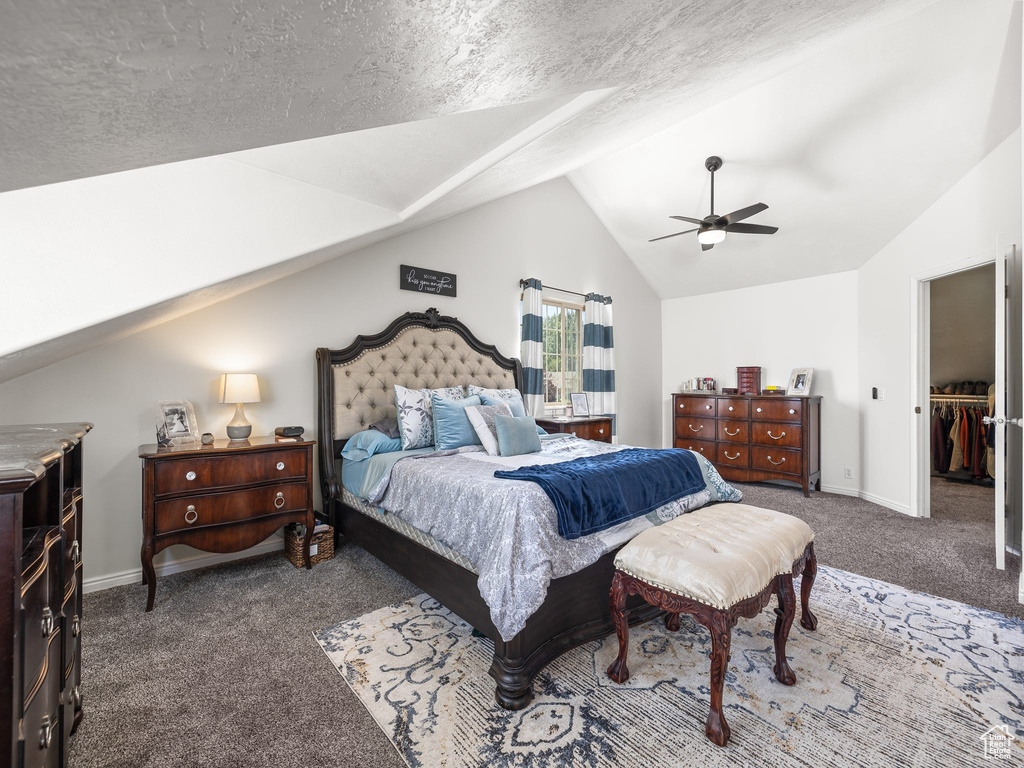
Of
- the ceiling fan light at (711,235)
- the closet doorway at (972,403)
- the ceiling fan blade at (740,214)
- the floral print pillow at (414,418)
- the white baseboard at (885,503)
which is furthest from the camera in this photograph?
the white baseboard at (885,503)

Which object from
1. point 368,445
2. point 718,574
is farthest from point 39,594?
point 368,445

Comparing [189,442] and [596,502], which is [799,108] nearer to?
[596,502]

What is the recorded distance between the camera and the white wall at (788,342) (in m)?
4.76

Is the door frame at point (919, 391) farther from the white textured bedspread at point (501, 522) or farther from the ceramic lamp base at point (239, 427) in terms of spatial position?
the ceramic lamp base at point (239, 427)

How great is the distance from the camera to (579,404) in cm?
492

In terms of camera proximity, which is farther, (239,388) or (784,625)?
(239,388)

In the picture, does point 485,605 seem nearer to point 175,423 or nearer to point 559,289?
point 175,423

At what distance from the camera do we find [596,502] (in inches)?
79.5

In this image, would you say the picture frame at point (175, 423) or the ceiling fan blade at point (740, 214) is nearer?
the picture frame at point (175, 423)

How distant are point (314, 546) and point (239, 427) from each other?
2.91 feet

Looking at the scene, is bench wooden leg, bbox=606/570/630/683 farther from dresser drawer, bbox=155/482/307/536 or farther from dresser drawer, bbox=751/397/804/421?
dresser drawer, bbox=751/397/804/421

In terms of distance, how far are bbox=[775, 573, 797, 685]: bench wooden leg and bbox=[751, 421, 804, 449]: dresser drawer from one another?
338cm

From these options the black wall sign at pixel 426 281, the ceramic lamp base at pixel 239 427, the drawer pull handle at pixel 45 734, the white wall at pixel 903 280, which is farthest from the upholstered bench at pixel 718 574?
the white wall at pixel 903 280

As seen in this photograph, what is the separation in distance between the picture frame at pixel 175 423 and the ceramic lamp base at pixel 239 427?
7.1 inches
